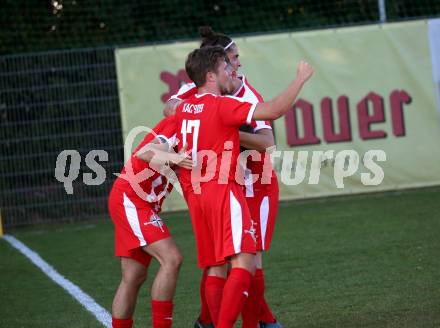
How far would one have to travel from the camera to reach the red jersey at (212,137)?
540cm

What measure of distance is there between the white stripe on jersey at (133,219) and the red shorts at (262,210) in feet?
2.36

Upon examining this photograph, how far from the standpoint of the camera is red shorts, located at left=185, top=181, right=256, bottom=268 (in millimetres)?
5379

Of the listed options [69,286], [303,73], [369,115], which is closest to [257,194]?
[303,73]

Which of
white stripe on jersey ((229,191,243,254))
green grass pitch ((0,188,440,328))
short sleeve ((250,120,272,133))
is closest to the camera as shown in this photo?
white stripe on jersey ((229,191,243,254))

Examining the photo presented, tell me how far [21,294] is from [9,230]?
5202mm

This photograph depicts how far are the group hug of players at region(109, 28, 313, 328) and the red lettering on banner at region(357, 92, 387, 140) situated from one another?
24.0ft

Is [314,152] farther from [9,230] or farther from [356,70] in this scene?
[9,230]

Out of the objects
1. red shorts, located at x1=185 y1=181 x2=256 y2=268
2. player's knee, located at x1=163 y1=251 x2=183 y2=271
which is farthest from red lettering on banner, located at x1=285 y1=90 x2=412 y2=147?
red shorts, located at x1=185 y1=181 x2=256 y2=268

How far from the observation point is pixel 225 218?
539 cm

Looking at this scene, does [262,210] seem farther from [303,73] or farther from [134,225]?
[303,73]

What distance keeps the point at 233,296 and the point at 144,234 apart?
0.75 metres

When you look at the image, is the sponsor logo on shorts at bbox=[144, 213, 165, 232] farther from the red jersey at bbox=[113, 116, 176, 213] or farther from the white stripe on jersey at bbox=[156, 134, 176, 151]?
the white stripe on jersey at bbox=[156, 134, 176, 151]

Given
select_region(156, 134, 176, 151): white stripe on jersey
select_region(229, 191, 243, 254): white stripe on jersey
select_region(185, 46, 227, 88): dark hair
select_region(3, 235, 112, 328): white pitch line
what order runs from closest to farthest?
1. select_region(229, 191, 243, 254): white stripe on jersey
2. select_region(185, 46, 227, 88): dark hair
3. select_region(156, 134, 176, 151): white stripe on jersey
4. select_region(3, 235, 112, 328): white pitch line

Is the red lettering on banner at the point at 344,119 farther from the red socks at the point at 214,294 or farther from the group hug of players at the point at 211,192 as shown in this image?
the red socks at the point at 214,294
